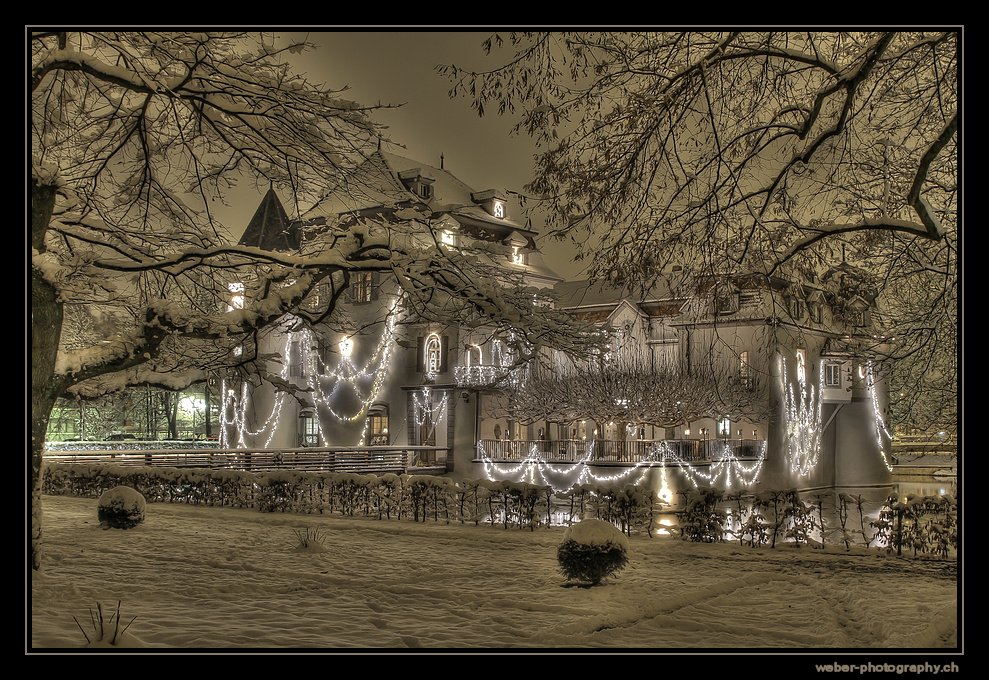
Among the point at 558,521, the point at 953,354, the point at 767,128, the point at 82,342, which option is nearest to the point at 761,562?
the point at 953,354

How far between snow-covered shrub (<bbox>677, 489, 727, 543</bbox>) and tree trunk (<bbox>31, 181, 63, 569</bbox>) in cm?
1135

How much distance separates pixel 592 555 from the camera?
12.2 metres

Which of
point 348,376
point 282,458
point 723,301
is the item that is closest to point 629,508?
point 723,301

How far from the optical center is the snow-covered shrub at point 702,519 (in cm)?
1694

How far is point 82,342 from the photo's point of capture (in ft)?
71.9

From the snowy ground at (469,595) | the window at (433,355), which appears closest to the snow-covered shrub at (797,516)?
the snowy ground at (469,595)

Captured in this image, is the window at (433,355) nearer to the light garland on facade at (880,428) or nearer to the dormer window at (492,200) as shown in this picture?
the dormer window at (492,200)

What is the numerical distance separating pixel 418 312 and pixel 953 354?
8.53m

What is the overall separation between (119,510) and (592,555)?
425 inches

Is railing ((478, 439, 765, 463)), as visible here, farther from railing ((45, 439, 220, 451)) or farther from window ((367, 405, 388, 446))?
railing ((45, 439, 220, 451))

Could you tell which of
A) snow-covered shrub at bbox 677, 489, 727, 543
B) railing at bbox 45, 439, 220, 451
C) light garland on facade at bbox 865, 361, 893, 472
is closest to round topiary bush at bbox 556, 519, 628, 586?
snow-covered shrub at bbox 677, 489, 727, 543

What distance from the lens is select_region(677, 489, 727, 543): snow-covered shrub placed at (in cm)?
1694

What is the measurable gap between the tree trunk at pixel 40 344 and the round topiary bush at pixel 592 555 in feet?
22.6

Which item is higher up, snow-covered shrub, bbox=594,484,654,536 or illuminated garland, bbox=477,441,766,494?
snow-covered shrub, bbox=594,484,654,536
